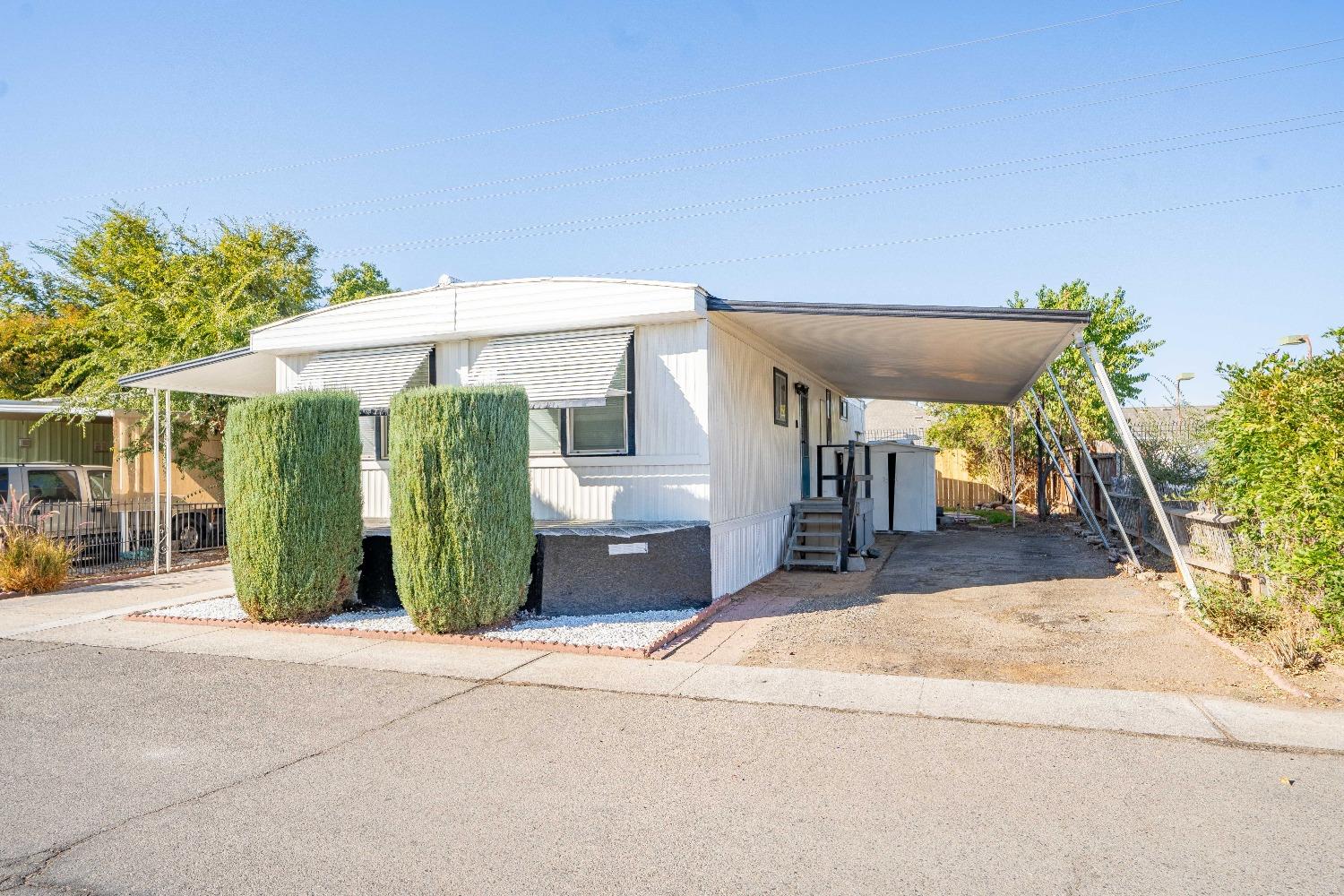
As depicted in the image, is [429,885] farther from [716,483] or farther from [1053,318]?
[1053,318]

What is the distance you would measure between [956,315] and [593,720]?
16.6 feet

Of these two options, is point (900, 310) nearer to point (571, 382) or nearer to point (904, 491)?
point (571, 382)

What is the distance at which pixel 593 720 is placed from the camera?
495 centimetres

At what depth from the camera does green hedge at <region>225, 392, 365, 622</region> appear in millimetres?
7629

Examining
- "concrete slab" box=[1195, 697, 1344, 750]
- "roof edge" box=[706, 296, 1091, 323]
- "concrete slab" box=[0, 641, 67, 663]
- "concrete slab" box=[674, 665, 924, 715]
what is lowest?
"concrete slab" box=[0, 641, 67, 663]

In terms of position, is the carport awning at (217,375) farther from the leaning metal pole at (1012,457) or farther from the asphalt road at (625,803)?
the leaning metal pole at (1012,457)

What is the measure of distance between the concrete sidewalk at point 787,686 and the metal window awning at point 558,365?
9.05 ft

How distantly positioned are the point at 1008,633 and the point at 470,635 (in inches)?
184

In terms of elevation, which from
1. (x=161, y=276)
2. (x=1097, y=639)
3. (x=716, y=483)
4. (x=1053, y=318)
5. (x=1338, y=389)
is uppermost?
(x=161, y=276)

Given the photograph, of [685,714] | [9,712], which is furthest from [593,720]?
[9,712]

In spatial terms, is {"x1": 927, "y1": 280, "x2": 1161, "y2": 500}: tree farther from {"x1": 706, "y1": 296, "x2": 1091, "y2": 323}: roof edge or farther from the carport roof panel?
{"x1": 706, "y1": 296, "x2": 1091, "y2": 323}: roof edge

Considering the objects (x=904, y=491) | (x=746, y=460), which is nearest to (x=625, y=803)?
(x=746, y=460)

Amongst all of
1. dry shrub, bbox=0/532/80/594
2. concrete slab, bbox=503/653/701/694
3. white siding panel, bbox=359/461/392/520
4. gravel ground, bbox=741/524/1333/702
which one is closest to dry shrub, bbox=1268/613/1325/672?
gravel ground, bbox=741/524/1333/702

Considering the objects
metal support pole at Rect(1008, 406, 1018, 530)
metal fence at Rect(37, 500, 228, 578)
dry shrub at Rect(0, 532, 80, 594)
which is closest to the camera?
dry shrub at Rect(0, 532, 80, 594)
